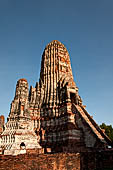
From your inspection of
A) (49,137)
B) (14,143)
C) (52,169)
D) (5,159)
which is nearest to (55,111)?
(49,137)

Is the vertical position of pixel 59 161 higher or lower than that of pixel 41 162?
lower

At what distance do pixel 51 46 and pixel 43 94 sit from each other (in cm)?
1357

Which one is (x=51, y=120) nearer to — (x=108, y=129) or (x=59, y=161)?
(x=59, y=161)

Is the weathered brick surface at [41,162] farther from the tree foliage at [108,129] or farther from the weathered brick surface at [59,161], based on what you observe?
the tree foliage at [108,129]

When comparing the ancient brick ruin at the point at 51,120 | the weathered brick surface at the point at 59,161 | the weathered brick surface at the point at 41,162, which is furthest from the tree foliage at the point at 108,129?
the weathered brick surface at the point at 41,162

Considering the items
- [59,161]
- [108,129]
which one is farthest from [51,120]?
[108,129]

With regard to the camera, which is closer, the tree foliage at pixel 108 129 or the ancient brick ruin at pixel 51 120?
the ancient brick ruin at pixel 51 120

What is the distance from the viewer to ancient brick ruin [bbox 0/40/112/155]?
70.7 ft

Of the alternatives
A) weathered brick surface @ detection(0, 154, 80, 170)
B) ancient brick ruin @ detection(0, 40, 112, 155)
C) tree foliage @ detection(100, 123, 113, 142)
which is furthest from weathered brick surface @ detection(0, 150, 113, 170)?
tree foliage @ detection(100, 123, 113, 142)

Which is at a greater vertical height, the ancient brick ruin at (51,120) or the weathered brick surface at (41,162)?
the ancient brick ruin at (51,120)

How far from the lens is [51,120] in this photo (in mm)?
27266

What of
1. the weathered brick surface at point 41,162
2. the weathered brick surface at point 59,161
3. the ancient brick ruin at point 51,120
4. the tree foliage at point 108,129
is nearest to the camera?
the weathered brick surface at point 41,162

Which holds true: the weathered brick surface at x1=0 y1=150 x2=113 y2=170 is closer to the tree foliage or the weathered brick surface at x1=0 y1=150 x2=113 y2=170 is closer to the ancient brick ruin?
the ancient brick ruin

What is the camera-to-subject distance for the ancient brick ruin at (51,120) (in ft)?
70.7
